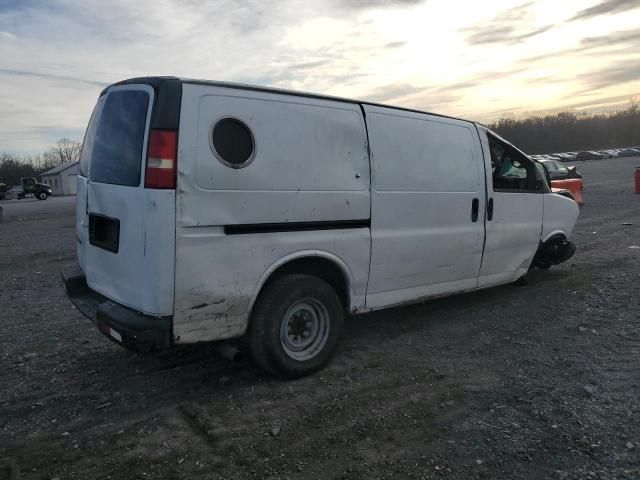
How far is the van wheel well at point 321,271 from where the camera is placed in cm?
404

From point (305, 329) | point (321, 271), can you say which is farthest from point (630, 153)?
point (305, 329)

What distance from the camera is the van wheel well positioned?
404cm

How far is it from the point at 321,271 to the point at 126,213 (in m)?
1.62

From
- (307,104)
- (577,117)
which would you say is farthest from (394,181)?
(577,117)

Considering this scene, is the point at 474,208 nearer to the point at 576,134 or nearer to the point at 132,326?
the point at 132,326

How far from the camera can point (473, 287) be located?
18.5 ft

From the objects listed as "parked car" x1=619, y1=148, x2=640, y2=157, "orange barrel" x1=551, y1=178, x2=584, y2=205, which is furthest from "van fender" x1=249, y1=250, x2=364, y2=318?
"parked car" x1=619, y1=148, x2=640, y2=157

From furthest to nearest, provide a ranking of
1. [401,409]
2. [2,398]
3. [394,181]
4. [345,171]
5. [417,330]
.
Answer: [417,330] < [394,181] < [345,171] < [2,398] < [401,409]

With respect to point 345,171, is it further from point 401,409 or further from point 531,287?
point 531,287

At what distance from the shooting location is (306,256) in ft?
13.3

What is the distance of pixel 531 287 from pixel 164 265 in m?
5.16

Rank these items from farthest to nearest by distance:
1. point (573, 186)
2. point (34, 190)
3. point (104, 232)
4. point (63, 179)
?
point (63, 179) → point (34, 190) → point (573, 186) → point (104, 232)

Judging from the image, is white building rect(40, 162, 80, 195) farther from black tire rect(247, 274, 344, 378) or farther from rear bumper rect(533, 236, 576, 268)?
black tire rect(247, 274, 344, 378)

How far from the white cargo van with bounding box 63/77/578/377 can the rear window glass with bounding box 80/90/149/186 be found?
2 centimetres
